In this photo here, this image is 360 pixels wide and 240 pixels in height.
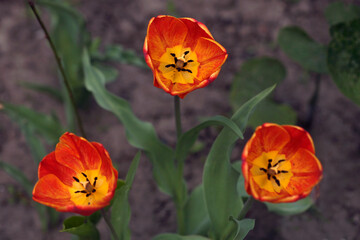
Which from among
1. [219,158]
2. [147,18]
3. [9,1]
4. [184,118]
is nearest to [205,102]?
[184,118]

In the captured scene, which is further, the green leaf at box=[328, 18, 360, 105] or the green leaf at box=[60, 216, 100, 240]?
the green leaf at box=[328, 18, 360, 105]

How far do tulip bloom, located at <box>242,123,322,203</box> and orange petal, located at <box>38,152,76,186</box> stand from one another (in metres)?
0.69

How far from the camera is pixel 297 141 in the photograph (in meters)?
1.62

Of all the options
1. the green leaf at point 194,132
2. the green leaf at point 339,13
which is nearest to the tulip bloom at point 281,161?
the green leaf at point 194,132

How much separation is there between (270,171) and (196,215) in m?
0.83

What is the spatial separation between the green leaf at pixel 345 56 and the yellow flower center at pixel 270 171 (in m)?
0.73

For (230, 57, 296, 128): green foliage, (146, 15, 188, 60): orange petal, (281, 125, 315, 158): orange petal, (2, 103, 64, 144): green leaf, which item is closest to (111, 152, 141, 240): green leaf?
(146, 15, 188, 60): orange petal

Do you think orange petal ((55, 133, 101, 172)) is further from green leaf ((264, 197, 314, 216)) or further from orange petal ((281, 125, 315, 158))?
green leaf ((264, 197, 314, 216))

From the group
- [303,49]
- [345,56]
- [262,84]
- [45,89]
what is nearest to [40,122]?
[45,89]

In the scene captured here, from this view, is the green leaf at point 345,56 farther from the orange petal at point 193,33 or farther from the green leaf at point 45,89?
the green leaf at point 45,89

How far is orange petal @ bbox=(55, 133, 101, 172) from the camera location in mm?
1612

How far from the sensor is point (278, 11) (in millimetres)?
3562

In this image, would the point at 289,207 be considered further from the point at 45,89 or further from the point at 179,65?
the point at 45,89

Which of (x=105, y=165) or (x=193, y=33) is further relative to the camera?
(x=193, y=33)
